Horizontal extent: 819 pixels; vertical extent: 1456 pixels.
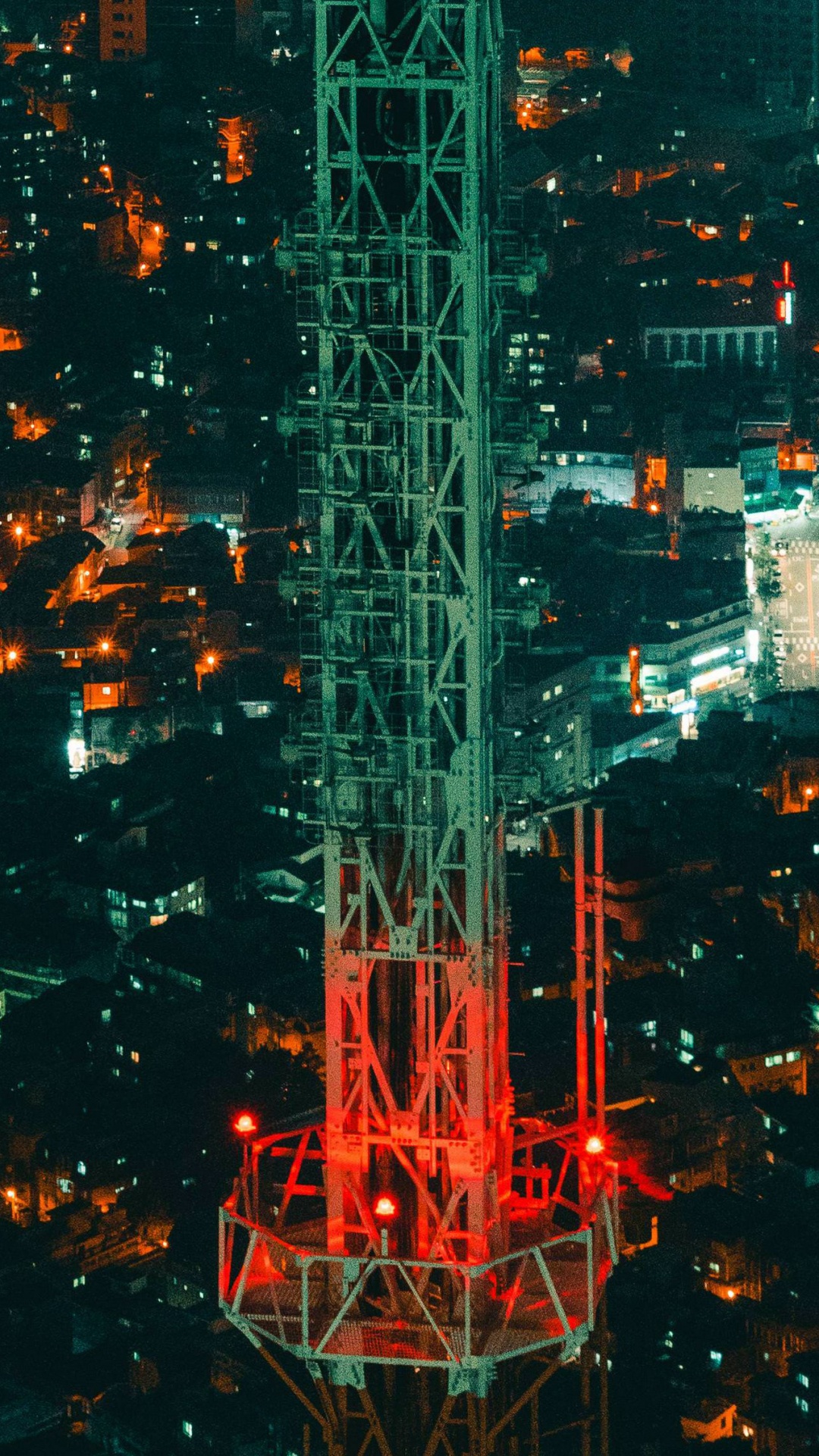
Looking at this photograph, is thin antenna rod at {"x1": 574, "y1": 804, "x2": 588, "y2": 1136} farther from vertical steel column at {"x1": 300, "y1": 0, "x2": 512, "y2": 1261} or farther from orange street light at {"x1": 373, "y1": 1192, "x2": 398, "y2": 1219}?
orange street light at {"x1": 373, "y1": 1192, "x2": 398, "y2": 1219}

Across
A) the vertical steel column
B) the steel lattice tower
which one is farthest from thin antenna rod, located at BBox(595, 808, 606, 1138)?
the vertical steel column

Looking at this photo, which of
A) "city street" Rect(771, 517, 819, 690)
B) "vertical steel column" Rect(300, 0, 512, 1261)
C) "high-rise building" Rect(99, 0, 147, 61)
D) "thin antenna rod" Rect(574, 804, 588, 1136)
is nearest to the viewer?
"vertical steel column" Rect(300, 0, 512, 1261)

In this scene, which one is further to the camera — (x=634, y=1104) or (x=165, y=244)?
(x=165, y=244)

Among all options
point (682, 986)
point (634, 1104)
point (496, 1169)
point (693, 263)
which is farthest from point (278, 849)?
point (496, 1169)

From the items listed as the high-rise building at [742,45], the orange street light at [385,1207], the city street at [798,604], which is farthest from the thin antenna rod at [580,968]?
the high-rise building at [742,45]

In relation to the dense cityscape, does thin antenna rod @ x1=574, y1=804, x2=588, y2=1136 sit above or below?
above

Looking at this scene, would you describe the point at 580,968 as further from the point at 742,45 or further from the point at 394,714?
the point at 742,45

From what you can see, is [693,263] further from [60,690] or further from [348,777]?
[348,777]
